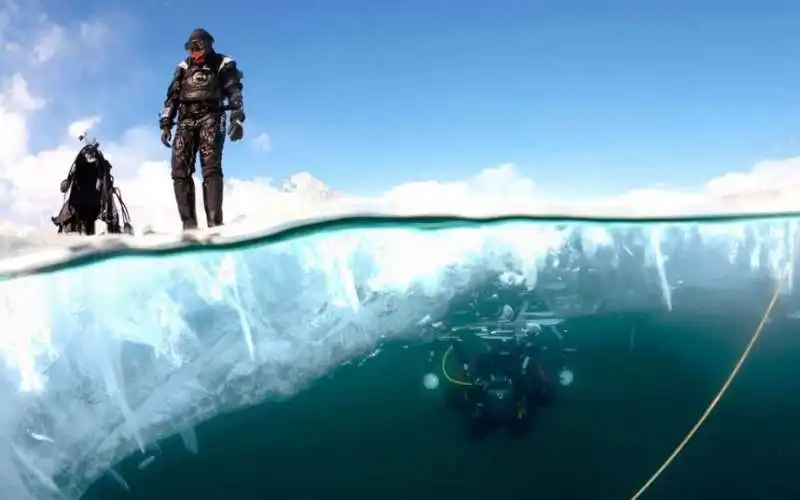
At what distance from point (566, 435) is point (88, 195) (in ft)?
23.3

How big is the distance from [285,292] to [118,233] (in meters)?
2.27

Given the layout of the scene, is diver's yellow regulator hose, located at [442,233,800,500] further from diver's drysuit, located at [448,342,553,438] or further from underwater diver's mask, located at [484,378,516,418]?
underwater diver's mask, located at [484,378,516,418]

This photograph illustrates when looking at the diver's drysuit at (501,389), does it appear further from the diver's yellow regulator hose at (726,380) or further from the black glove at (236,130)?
the black glove at (236,130)

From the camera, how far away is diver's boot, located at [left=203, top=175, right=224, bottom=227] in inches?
239

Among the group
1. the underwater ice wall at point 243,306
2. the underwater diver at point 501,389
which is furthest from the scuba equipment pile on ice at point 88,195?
the underwater diver at point 501,389

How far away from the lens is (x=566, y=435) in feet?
26.2

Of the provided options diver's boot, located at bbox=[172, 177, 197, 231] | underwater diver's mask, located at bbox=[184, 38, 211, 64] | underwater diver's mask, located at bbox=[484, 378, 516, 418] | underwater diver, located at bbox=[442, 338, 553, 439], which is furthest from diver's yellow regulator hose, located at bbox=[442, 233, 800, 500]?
underwater diver's mask, located at bbox=[184, 38, 211, 64]

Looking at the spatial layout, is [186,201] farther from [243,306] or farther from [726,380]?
[726,380]

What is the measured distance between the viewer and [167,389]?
7.48m

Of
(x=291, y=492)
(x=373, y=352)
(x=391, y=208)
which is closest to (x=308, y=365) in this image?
(x=373, y=352)

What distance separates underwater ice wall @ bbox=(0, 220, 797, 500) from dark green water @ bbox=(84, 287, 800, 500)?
341 mm

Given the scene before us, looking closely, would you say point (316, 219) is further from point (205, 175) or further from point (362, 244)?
point (205, 175)

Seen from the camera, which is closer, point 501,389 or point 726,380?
point 501,389

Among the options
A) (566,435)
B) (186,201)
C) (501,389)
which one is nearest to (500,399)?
(501,389)
